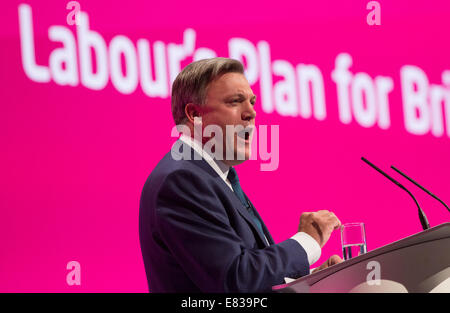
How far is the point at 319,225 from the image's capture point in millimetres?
1708

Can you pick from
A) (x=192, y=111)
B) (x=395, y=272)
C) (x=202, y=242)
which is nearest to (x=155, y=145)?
(x=192, y=111)

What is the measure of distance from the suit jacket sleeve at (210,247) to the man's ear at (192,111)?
0.29 metres

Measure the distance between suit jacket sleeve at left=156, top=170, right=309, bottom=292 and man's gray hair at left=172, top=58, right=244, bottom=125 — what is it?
326mm

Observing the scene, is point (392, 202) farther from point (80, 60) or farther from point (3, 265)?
point (3, 265)

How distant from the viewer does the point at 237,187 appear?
2.03 metres

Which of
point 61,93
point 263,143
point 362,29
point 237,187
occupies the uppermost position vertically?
point 362,29

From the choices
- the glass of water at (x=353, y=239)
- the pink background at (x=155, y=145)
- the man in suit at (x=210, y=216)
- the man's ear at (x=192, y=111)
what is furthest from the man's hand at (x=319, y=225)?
the pink background at (x=155, y=145)

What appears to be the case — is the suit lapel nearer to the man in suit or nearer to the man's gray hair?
the man in suit

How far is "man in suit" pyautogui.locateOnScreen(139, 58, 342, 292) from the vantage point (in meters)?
1.55

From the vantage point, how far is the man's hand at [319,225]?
1703mm

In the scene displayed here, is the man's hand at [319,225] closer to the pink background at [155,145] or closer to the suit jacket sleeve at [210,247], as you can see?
the suit jacket sleeve at [210,247]
